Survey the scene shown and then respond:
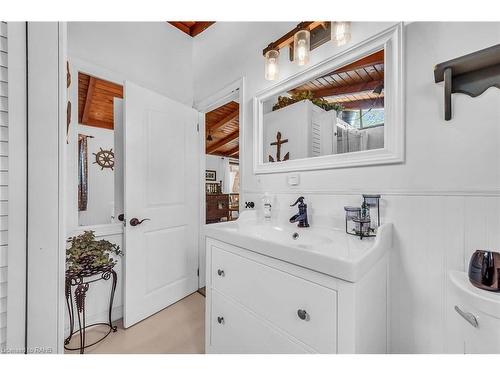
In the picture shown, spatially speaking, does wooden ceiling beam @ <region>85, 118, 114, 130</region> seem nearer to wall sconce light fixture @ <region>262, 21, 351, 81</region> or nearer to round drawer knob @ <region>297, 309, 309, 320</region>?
wall sconce light fixture @ <region>262, 21, 351, 81</region>

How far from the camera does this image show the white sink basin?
72 cm

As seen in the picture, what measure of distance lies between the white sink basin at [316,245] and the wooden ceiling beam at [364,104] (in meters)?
0.63

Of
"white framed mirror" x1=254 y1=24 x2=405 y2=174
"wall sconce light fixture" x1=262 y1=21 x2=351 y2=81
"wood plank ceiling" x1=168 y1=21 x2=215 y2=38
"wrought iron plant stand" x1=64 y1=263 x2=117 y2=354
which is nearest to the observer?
"white framed mirror" x1=254 y1=24 x2=405 y2=174

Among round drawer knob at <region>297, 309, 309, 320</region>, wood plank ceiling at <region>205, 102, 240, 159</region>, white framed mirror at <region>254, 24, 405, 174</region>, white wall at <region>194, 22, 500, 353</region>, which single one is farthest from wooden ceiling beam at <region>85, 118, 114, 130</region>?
round drawer knob at <region>297, 309, 309, 320</region>

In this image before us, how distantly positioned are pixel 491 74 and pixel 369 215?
718mm

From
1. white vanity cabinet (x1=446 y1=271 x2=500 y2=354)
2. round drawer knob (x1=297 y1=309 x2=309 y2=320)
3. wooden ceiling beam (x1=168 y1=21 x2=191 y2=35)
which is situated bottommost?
round drawer knob (x1=297 y1=309 x2=309 y2=320)

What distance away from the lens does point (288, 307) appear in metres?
0.87

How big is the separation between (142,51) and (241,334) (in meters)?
2.48

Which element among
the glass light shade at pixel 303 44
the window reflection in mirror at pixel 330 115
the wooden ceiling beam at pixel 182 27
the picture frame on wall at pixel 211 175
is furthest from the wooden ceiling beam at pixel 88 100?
the picture frame on wall at pixel 211 175

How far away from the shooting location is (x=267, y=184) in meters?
1.62

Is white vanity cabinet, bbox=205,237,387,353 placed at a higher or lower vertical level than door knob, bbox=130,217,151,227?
lower

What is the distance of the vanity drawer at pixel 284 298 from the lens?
0.75 m

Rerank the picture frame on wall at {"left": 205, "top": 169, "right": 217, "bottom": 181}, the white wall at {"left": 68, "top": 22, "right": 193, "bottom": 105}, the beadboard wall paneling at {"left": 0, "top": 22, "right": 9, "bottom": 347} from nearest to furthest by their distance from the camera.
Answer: the beadboard wall paneling at {"left": 0, "top": 22, "right": 9, "bottom": 347} < the white wall at {"left": 68, "top": 22, "right": 193, "bottom": 105} < the picture frame on wall at {"left": 205, "top": 169, "right": 217, "bottom": 181}

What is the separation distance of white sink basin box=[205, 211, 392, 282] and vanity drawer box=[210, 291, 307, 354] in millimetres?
345
